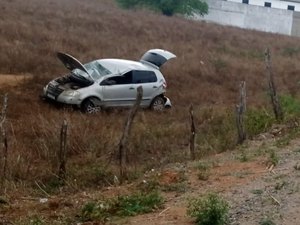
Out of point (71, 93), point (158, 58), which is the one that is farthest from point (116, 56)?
point (71, 93)

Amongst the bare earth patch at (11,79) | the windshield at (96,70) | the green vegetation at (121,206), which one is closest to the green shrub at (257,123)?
the green vegetation at (121,206)

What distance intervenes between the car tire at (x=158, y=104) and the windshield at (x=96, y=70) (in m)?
1.72

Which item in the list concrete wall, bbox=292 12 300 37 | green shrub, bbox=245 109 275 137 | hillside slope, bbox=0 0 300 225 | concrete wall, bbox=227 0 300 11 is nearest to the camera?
hillside slope, bbox=0 0 300 225

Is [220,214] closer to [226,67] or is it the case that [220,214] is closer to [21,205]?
[21,205]

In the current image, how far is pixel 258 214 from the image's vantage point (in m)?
6.35

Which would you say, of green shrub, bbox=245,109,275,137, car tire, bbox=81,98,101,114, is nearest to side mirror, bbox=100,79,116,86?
car tire, bbox=81,98,101,114

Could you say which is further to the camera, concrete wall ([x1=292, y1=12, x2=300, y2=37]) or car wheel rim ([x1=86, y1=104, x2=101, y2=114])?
concrete wall ([x1=292, y1=12, x2=300, y2=37])

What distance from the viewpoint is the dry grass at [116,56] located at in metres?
10.8

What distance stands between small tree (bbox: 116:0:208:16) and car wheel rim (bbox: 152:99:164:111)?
100 ft

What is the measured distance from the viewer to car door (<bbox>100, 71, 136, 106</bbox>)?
16.6 metres

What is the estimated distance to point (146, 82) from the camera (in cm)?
1755

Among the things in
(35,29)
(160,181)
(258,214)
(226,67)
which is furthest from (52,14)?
(258,214)

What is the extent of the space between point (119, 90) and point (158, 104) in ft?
5.03

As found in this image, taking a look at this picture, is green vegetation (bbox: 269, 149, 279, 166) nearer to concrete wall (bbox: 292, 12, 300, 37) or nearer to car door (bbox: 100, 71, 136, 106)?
car door (bbox: 100, 71, 136, 106)
